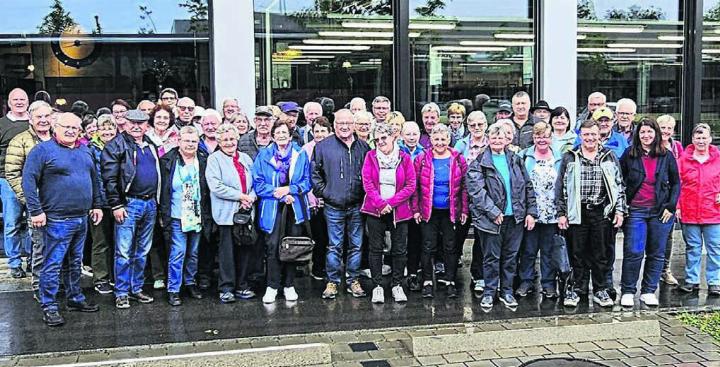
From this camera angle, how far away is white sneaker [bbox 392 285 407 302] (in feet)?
23.1

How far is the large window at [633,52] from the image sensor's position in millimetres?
11180

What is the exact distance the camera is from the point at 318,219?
791cm

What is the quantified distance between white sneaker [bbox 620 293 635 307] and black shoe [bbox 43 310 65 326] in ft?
16.3

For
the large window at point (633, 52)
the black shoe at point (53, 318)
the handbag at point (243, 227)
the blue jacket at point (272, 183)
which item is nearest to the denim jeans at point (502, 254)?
the blue jacket at point (272, 183)

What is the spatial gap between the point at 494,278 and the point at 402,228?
97 cm

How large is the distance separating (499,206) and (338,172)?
1.52m

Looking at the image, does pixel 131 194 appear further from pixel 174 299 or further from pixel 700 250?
pixel 700 250

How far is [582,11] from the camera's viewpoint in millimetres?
11133

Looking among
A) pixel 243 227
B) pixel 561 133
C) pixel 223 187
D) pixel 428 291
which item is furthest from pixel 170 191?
pixel 561 133

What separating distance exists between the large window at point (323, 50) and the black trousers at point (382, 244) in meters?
3.72

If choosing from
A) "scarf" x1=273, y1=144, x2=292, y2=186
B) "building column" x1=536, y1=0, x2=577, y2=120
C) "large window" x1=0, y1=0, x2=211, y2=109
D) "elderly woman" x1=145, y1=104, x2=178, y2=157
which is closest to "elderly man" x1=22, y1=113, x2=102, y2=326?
"elderly woman" x1=145, y1=104, x2=178, y2=157

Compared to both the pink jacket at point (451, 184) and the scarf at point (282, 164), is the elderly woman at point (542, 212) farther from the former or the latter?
the scarf at point (282, 164)

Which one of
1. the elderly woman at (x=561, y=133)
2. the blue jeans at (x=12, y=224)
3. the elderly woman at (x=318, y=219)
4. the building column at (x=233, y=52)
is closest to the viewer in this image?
the elderly woman at (x=561, y=133)

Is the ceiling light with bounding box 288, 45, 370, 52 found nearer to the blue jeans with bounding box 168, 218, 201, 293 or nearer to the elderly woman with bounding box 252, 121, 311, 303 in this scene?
the elderly woman with bounding box 252, 121, 311, 303
